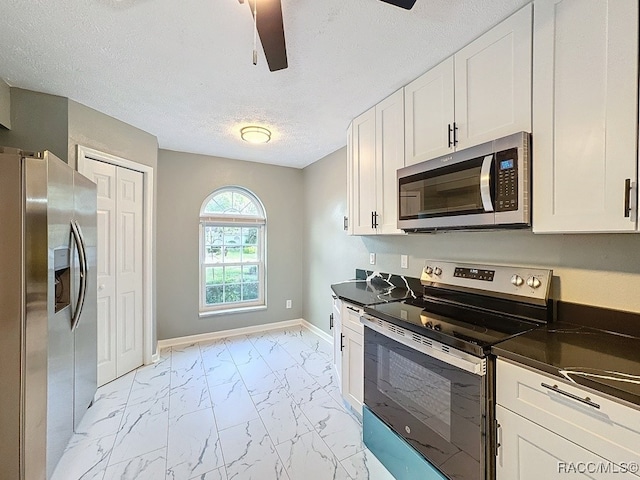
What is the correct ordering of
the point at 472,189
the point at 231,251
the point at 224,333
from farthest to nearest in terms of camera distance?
the point at 231,251, the point at 224,333, the point at 472,189

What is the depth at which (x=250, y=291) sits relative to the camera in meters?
4.21

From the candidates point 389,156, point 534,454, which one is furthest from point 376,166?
point 534,454

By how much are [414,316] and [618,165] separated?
109cm

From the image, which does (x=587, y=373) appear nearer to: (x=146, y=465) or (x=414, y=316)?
(x=414, y=316)

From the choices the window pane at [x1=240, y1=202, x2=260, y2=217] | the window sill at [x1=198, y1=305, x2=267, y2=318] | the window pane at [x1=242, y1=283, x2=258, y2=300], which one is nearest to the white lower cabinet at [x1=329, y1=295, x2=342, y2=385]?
the window sill at [x1=198, y1=305, x2=267, y2=318]

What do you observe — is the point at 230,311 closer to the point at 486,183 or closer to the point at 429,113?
the point at 429,113

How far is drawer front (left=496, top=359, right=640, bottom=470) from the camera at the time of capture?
2.79 feet

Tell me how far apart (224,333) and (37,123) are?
2911 millimetres

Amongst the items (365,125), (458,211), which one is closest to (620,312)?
(458,211)

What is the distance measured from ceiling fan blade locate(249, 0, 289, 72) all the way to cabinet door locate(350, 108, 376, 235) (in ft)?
3.73

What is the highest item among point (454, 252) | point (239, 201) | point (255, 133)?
point (255, 133)

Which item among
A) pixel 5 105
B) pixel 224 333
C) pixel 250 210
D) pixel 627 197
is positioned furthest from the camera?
pixel 250 210

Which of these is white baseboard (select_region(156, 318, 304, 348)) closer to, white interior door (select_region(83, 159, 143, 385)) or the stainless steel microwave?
white interior door (select_region(83, 159, 143, 385))

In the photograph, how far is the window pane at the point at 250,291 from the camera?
4172mm
